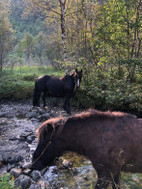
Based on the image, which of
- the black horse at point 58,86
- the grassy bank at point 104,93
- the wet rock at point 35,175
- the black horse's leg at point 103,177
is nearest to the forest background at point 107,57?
the grassy bank at point 104,93

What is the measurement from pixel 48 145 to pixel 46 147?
0.15 ft

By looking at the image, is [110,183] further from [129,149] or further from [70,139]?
[70,139]

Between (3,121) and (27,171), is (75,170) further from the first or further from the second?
(3,121)

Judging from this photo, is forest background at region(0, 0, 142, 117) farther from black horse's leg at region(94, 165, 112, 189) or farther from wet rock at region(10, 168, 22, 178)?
black horse's leg at region(94, 165, 112, 189)

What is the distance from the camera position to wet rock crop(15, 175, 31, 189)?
378cm

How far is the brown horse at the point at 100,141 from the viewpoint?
2.88m

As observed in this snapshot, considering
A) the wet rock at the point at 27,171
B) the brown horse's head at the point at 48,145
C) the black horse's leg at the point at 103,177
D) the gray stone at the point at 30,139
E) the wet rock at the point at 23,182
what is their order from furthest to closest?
the gray stone at the point at 30,139, the wet rock at the point at 27,171, the wet rock at the point at 23,182, the brown horse's head at the point at 48,145, the black horse's leg at the point at 103,177

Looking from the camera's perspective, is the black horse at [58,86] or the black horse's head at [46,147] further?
the black horse at [58,86]

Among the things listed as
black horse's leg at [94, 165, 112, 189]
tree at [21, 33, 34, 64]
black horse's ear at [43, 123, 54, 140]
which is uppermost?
tree at [21, 33, 34, 64]

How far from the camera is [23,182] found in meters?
3.81

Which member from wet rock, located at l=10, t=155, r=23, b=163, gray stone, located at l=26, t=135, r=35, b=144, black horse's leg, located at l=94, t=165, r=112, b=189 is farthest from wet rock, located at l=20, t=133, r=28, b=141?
black horse's leg, located at l=94, t=165, r=112, b=189

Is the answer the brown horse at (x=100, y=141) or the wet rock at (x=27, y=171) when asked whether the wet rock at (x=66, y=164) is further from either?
the brown horse at (x=100, y=141)

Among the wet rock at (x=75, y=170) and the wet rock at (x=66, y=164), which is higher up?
the wet rock at (x=66, y=164)

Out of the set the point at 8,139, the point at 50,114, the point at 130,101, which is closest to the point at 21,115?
the point at 50,114
